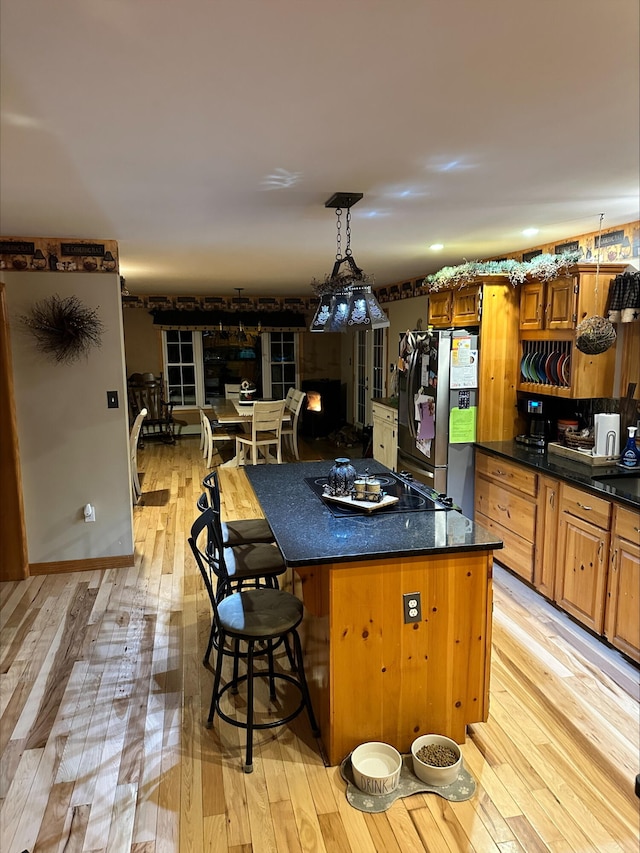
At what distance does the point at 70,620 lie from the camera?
3.30 m

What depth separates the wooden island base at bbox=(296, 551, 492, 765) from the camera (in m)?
2.09

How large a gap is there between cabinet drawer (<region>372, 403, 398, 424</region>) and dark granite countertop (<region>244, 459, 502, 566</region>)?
2822 millimetres

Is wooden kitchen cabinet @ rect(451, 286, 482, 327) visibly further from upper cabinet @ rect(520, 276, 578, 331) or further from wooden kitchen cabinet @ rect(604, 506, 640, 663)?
wooden kitchen cabinet @ rect(604, 506, 640, 663)

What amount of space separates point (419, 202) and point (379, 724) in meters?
2.37

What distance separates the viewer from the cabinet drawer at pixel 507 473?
3523 mm

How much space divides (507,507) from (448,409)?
833 millimetres

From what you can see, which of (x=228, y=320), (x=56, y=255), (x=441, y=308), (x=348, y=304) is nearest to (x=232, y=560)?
(x=348, y=304)

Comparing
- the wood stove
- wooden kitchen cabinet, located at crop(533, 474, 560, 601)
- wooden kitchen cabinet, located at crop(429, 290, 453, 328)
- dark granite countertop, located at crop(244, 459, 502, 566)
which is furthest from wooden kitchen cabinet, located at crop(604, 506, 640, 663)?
the wood stove

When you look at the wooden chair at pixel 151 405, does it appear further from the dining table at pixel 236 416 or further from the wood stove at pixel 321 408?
the wood stove at pixel 321 408

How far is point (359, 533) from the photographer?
2.22 metres

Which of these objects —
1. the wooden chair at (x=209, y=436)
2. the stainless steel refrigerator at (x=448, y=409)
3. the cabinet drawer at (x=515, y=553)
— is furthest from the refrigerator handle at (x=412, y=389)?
the wooden chair at (x=209, y=436)

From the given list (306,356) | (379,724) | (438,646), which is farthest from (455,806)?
(306,356)

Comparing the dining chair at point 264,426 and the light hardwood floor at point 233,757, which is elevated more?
the dining chair at point 264,426

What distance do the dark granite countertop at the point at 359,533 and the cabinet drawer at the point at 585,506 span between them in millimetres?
919
